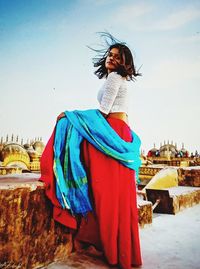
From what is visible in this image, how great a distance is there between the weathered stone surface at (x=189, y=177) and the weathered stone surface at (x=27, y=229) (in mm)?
3799

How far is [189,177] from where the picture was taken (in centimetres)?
488

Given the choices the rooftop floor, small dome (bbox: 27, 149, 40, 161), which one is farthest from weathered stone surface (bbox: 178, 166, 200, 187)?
small dome (bbox: 27, 149, 40, 161)

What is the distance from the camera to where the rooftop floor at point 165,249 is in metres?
1.60

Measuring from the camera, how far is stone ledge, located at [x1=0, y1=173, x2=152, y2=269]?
4.36 feet

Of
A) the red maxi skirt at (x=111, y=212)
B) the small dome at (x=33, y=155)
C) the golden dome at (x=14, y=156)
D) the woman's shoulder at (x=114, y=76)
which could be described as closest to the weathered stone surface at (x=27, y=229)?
the red maxi skirt at (x=111, y=212)

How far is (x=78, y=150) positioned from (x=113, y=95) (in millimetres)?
513

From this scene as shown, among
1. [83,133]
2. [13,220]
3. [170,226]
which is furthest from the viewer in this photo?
[170,226]

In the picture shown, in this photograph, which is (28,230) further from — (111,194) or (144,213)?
(144,213)

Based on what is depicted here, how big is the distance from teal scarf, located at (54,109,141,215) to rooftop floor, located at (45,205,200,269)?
0.35 meters

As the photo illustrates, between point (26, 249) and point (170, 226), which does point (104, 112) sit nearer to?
point (26, 249)

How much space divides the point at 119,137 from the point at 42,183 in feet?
2.10

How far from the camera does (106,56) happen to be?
2182mm

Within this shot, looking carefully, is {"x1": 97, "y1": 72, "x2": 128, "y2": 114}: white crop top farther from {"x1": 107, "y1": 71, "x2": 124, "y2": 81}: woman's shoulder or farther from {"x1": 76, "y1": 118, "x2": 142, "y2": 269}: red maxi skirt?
{"x1": 76, "y1": 118, "x2": 142, "y2": 269}: red maxi skirt

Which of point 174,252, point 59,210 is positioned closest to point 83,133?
point 59,210
